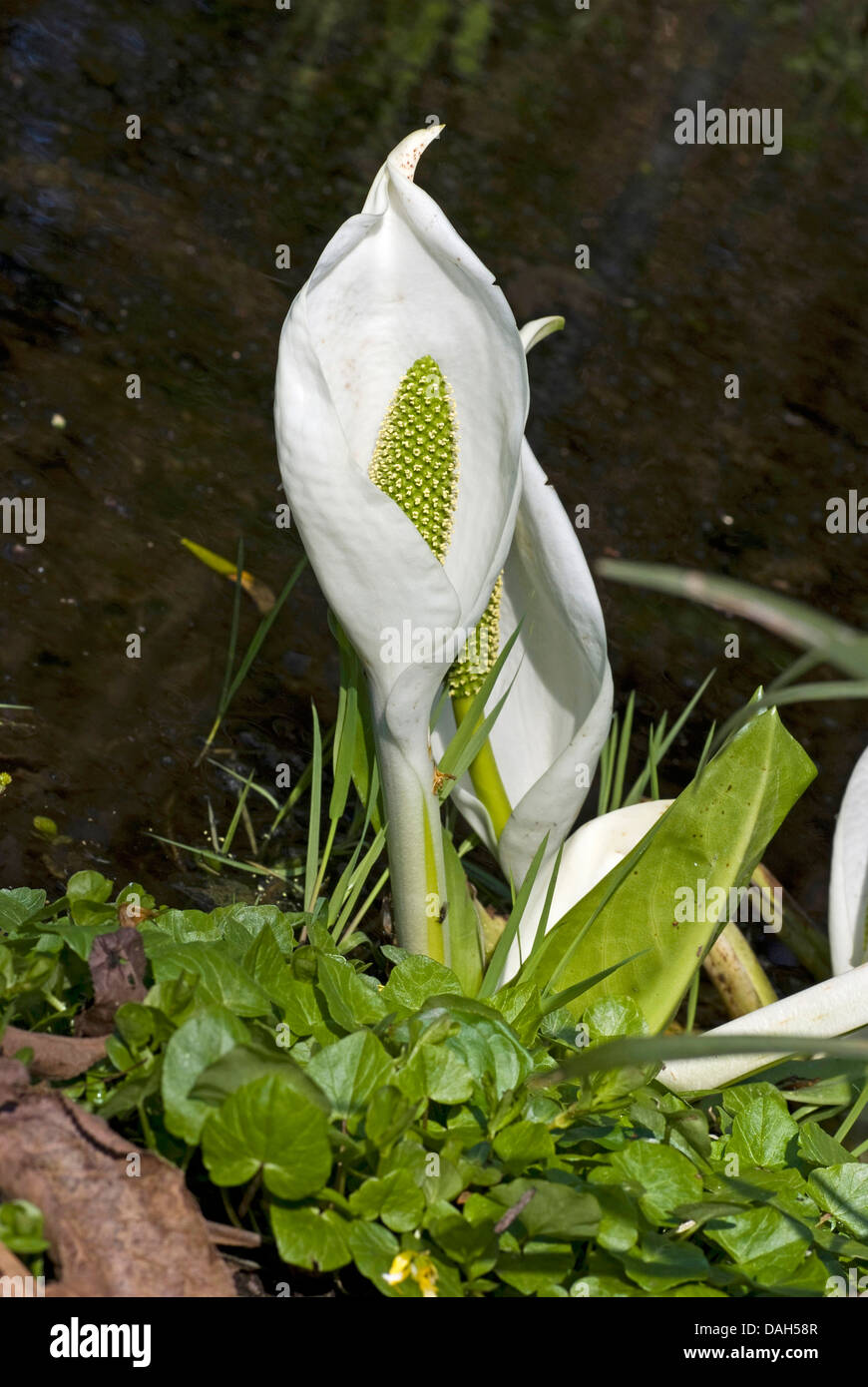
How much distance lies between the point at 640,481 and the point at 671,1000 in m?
0.94

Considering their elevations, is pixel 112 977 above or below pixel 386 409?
below

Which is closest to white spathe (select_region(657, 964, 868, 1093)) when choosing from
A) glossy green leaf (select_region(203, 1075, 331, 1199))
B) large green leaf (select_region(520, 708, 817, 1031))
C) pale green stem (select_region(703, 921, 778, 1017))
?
large green leaf (select_region(520, 708, 817, 1031))

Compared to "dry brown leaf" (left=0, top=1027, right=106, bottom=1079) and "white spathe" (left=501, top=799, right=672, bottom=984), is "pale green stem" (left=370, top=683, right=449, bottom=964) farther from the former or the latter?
"dry brown leaf" (left=0, top=1027, right=106, bottom=1079)

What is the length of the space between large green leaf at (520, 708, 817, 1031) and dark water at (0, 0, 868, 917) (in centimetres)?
40

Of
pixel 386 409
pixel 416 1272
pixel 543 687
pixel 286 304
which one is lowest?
pixel 416 1272

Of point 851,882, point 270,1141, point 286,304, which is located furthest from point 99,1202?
point 286,304

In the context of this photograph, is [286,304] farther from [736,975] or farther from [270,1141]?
[270,1141]

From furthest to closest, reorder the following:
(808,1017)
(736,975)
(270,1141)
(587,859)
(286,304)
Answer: (286,304) → (736,975) → (587,859) → (808,1017) → (270,1141)

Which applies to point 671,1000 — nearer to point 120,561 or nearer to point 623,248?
point 120,561

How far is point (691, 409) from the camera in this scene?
1787 millimetres

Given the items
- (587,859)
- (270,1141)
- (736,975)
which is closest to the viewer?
(270,1141)

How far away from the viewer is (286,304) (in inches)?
68.7

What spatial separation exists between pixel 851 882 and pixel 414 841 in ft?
1.16
